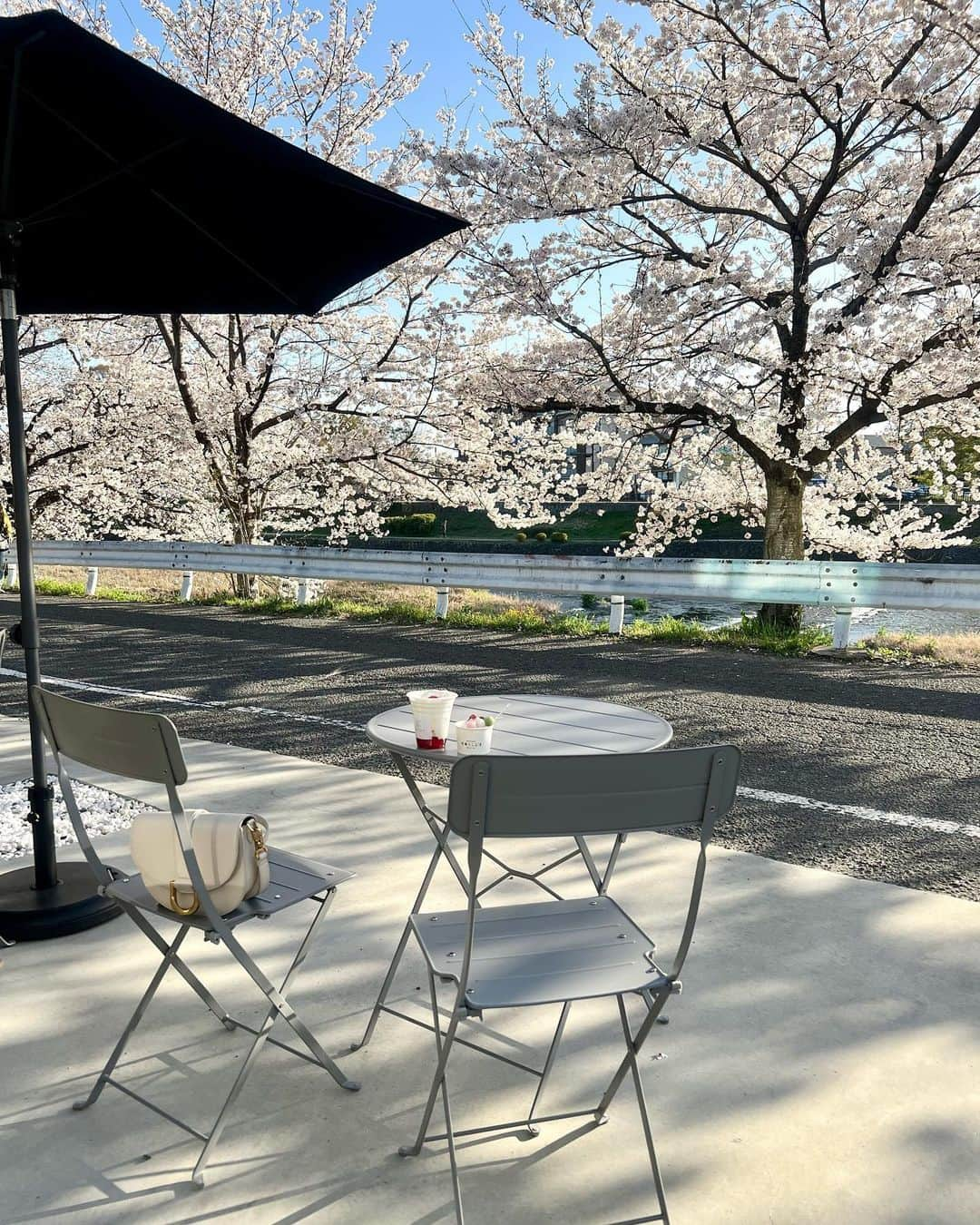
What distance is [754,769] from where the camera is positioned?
5129mm

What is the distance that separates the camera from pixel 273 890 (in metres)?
2.59

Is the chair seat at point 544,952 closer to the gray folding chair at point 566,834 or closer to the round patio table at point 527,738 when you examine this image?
the gray folding chair at point 566,834

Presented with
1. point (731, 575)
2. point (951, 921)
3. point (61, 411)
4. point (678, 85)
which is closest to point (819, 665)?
point (731, 575)

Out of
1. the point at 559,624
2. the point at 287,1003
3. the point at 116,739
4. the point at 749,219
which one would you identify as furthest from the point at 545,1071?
the point at 749,219

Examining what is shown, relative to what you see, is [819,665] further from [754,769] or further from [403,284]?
[403,284]

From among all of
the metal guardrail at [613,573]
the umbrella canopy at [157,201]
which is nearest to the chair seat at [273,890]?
the umbrella canopy at [157,201]

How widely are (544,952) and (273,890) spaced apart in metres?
0.72

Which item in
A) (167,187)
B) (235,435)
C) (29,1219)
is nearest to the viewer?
(29,1219)

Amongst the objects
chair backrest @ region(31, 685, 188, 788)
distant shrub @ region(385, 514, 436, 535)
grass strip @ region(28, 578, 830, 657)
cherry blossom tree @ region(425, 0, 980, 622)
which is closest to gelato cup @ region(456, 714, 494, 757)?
chair backrest @ region(31, 685, 188, 788)

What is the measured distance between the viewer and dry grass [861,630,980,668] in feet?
26.9

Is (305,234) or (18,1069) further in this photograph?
(305,234)

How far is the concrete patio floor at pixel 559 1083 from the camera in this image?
6.86 ft

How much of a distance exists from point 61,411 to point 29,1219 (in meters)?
18.1

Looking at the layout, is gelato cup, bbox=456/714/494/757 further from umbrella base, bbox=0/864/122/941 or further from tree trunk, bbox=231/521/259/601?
tree trunk, bbox=231/521/259/601
